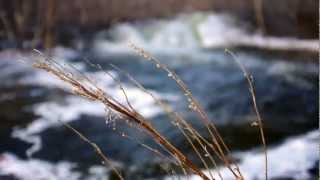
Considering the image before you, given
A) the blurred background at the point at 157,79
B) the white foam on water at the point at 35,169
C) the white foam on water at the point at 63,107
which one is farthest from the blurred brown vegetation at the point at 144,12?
the white foam on water at the point at 35,169

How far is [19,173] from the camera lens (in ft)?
12.3

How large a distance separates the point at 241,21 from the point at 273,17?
48 cm

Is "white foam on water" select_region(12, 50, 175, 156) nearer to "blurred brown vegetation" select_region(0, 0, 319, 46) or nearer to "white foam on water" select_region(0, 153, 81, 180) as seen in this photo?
"white foam on water" select_region(0, 153, 81, 180)

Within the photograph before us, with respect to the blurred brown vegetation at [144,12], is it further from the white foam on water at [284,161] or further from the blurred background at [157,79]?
the white foam on water at [284,161]

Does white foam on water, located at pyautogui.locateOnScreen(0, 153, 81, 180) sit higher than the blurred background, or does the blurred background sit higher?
the blurred background

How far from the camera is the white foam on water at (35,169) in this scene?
374 cm

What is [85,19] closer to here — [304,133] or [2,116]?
[2,116]

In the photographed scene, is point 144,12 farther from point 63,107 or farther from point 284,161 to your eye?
point 284,161

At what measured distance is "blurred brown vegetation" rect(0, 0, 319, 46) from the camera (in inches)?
307

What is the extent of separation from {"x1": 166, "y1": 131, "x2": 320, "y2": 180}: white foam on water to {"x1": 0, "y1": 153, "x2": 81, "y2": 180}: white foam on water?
899mm

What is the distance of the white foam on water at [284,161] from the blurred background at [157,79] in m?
0.01

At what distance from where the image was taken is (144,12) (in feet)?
27.6

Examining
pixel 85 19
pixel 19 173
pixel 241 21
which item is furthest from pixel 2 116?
pixel 241 21

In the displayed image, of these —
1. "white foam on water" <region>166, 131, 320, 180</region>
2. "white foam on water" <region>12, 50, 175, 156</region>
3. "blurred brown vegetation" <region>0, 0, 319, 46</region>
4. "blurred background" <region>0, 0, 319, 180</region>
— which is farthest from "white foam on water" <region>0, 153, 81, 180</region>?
"blurred brown vegetation" <region>0, 0, 319, 46</region>
